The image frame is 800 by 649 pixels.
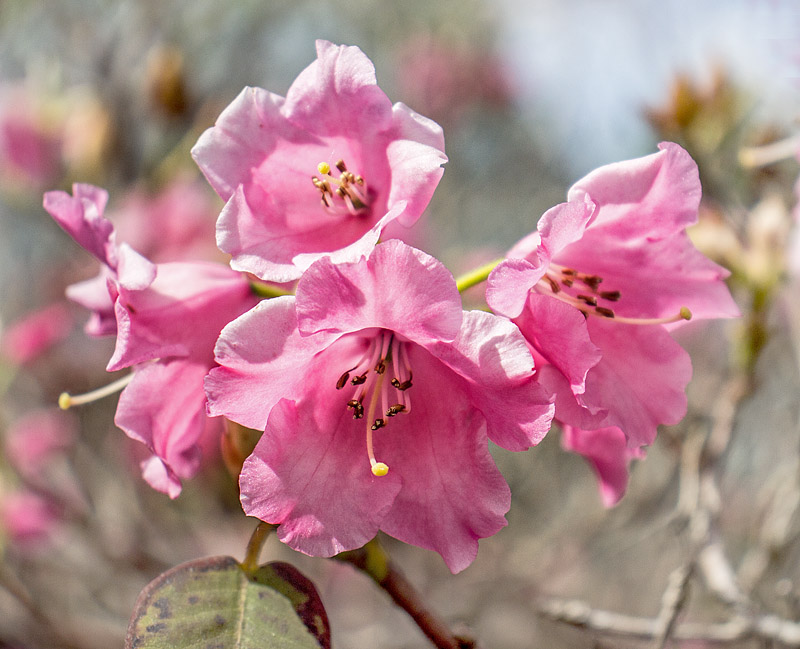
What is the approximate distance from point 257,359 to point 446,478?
193mm

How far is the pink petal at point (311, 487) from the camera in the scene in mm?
592

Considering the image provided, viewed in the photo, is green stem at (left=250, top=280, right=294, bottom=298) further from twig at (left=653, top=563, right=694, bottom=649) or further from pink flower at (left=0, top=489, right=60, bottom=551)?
pink flower at (left=0, top=489, right=60, bottom=551)

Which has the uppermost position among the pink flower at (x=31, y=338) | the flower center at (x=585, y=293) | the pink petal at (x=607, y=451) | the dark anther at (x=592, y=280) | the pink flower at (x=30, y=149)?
the dark anther at (x=592, y=280)

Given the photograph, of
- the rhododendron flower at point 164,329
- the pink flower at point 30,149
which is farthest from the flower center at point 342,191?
the pink flower at point 30,149

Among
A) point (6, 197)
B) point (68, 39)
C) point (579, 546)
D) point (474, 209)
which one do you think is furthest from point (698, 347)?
point (68, 39)

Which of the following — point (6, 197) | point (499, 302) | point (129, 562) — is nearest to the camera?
point (499, 302)

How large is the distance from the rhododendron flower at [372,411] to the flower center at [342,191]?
6.3 inches

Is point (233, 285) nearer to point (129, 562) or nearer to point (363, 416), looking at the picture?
point (363, 416)

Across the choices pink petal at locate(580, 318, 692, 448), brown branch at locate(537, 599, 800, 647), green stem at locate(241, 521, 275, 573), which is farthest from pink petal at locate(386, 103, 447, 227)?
brown branch at locate(537, 599, 800, 647)

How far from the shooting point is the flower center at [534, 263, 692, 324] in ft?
2.23

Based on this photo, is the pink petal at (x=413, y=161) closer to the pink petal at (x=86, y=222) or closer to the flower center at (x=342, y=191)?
the flower center at (x=342, y=191)

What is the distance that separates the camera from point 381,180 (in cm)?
72

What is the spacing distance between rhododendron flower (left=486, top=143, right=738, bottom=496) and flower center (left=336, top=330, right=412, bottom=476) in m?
0.14

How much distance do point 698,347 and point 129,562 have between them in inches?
75.9
